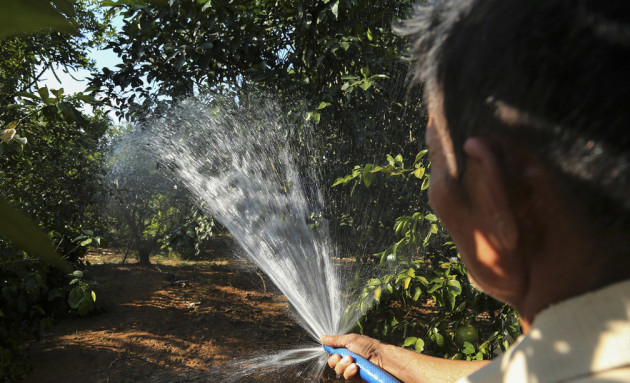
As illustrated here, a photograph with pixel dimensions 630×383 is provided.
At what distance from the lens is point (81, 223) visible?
20.4ft

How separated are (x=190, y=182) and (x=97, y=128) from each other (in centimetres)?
388

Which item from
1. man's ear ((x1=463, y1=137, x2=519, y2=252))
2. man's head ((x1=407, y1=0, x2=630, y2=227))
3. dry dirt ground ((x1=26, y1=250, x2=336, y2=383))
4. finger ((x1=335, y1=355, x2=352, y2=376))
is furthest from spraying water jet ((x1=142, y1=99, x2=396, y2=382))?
man's head ((x1=407, y1=0, x2=630, y2=227))

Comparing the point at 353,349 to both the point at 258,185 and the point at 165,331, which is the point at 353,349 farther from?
the point at 165,331

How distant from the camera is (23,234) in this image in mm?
281

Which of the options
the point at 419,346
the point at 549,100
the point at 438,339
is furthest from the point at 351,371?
the point at 549,100

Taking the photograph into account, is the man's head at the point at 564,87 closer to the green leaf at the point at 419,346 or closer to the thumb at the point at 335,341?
the thumb at the point at 335,341

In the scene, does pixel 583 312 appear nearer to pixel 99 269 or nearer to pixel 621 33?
pixel 621 33

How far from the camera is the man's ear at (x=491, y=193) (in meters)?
0.63

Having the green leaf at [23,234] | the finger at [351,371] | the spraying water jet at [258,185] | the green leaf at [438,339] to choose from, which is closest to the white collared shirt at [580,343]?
the green leaf at [23,234]

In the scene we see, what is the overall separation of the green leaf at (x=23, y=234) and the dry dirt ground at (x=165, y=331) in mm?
3107

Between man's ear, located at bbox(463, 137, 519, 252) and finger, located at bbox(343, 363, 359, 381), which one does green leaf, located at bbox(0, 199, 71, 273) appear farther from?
finger, located at bbox(343, 363, 359, 381)

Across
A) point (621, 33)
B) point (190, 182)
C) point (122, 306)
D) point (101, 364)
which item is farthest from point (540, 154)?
point (122, 306)

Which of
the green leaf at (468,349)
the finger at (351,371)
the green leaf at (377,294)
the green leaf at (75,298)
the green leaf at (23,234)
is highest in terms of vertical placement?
the green leaf at (23,234)

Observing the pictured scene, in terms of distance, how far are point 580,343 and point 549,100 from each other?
0.30 m
